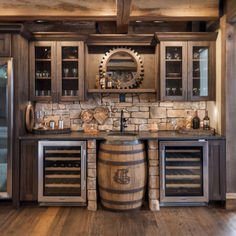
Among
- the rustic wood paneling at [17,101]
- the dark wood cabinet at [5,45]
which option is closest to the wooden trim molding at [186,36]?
the rustic wood paneling at [17,101]

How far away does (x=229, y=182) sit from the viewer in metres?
3.29

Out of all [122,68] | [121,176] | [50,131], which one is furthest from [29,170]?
[122,68]

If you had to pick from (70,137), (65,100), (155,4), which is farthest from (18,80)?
(155,4)

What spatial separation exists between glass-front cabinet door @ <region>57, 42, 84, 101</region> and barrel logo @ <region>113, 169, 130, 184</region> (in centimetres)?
130

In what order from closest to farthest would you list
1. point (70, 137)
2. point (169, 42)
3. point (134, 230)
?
point (134, 230), point (70, 137), point (169, 42)

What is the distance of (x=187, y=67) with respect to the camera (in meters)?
3.60

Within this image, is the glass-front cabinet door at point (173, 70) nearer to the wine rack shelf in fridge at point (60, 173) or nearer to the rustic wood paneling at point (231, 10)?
the rustic wood paneling at point (231, 10)

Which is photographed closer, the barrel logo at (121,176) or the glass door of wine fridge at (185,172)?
the barrel logo at (121,176)

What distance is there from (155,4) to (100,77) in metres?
1.34

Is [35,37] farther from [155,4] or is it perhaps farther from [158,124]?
[158,124]

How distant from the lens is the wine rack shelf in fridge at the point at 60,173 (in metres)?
3.24

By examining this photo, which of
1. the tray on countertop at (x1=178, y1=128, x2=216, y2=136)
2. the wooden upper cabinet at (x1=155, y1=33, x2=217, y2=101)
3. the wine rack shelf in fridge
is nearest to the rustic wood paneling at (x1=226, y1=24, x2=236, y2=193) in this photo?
the tray on countertop at (x1=178, y1=128, x2=216, y2=136)

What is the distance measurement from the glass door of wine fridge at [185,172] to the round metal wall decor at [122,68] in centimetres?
125

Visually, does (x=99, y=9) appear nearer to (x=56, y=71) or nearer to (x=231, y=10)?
(x=56, y=71)
